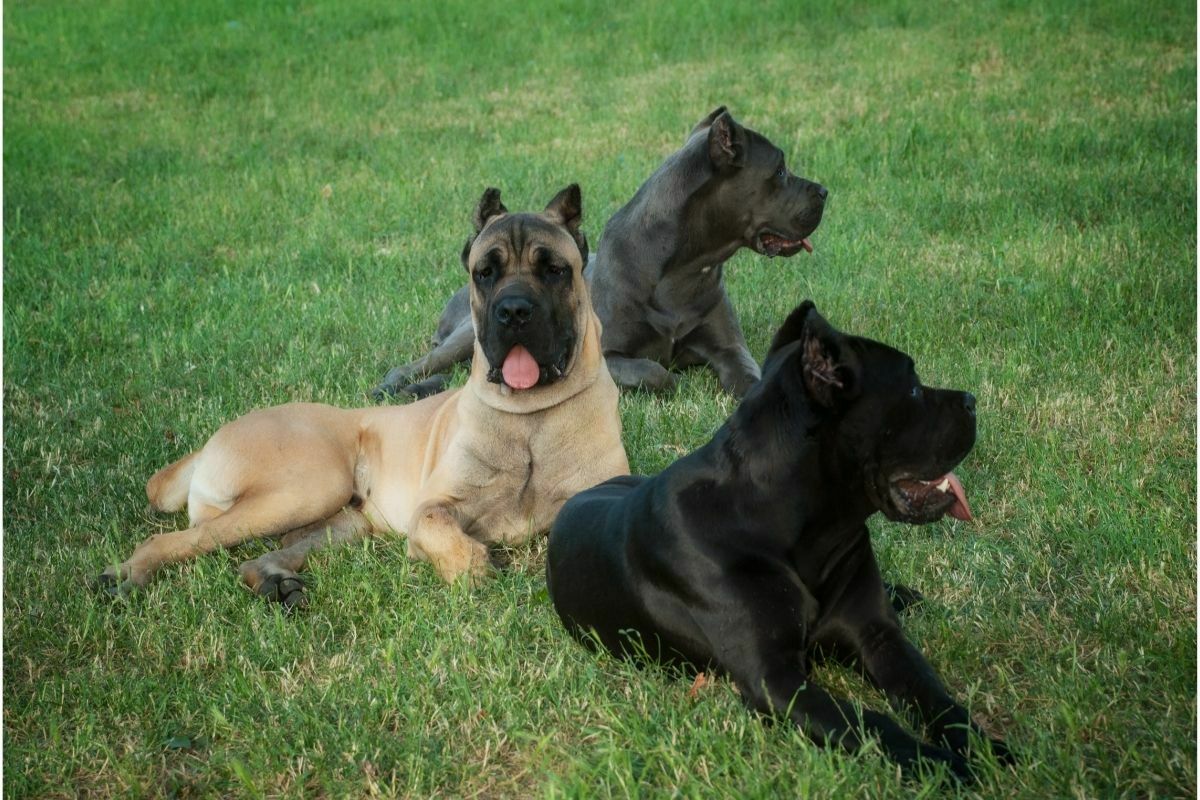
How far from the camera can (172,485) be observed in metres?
5.62

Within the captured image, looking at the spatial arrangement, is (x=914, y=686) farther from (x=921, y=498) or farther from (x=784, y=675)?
(x=921, y=498)

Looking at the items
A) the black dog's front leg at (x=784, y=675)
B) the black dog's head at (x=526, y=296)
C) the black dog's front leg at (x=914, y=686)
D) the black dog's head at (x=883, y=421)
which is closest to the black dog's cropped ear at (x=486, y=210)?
the black dog's head at (x=526, y=296)

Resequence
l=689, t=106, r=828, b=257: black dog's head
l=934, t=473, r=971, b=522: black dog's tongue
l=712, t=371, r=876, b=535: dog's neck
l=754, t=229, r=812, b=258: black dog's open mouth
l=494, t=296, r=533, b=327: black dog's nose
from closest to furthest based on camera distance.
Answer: l=712, t=371, r=876, b=535: dog's neck
l=934, t=473, r=971, b=522: black dog's tongue
l=494, t=296, r=533, b=327: black dog's nose
l=689, t=106, r=828, b=257: black dog's head
l=754, t=229, r=812, b=258: black dog's open mouth

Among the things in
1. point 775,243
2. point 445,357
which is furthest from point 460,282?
point 775,243

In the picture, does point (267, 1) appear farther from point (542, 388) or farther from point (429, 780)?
point (429, 780)

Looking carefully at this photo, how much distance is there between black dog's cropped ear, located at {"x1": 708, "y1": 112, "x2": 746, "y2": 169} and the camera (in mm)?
7152

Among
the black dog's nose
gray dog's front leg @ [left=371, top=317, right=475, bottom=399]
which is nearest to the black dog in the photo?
the black dog's nose

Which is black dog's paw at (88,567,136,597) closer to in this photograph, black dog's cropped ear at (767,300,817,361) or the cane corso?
the cane corso

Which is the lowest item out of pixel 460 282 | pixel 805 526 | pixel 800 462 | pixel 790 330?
pixel 460 282

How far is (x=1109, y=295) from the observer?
7.64m

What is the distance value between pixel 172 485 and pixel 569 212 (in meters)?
1.97

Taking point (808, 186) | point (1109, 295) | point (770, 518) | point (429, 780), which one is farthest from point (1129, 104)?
point (429, 780)

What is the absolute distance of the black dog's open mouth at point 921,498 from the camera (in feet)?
12.3

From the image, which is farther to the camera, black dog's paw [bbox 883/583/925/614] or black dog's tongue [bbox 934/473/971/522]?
black dog's paw [bbox 883/583/925/614]
